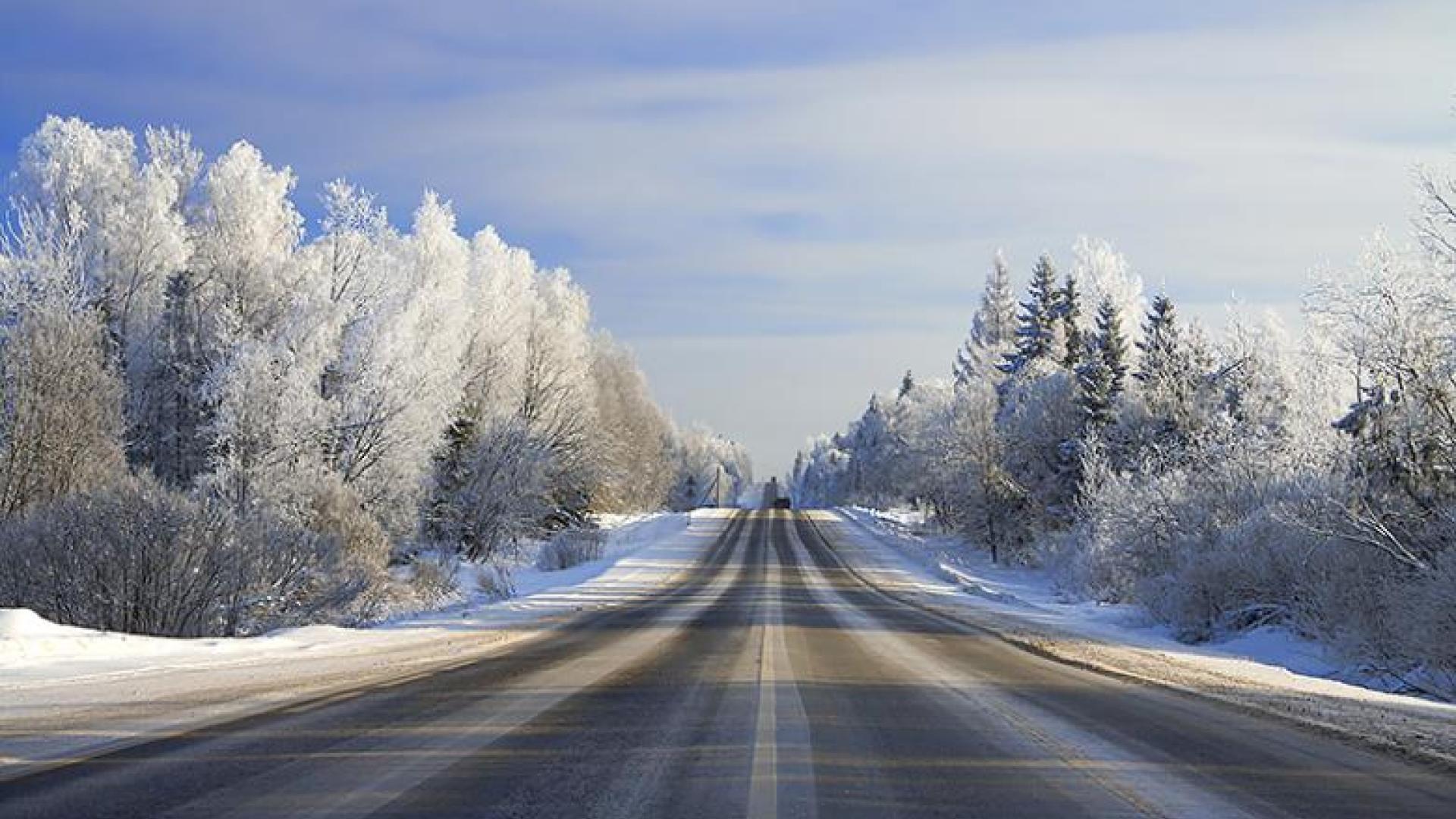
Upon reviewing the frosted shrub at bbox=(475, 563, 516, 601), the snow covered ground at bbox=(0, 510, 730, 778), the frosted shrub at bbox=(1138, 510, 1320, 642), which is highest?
the frosted shrub at bbox=(1138, 510, 1320, 642)

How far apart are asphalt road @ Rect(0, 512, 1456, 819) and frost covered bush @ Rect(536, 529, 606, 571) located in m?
33.2

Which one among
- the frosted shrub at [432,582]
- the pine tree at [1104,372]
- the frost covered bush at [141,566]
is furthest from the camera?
the pine tree at [1104,372]

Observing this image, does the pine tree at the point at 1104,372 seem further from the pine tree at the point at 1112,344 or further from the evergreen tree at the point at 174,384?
the evergreen tree at the point at 174,384

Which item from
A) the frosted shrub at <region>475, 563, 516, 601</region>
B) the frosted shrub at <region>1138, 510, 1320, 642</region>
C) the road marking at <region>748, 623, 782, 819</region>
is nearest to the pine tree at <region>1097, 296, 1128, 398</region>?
the frosted shrub at <region>1138, 510, 1320, 642</region>

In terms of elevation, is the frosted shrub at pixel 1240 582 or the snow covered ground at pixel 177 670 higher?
the frosted shrub at pixel 1240 582

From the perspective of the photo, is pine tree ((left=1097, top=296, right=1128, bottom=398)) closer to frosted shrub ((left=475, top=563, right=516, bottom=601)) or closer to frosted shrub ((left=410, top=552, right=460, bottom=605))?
frosted shrub ((left=475, top=563, right=516, bottom=601))

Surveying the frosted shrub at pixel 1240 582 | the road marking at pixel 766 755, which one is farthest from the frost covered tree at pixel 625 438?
the road marking at pixel 766 755

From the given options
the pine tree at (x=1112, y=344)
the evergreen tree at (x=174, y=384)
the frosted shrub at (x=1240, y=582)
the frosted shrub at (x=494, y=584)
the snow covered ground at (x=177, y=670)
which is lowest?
the frosted shrub at (x=494, y=584)

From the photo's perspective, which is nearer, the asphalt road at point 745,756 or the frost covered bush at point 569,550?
the asphalt road at point 745,756

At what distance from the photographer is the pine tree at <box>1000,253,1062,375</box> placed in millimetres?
64188

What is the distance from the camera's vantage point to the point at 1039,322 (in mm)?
65438

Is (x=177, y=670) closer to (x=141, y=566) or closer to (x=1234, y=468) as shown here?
(x=141, y=566)

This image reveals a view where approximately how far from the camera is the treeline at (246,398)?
67.9 feet

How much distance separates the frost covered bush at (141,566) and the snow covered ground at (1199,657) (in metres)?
13.7
